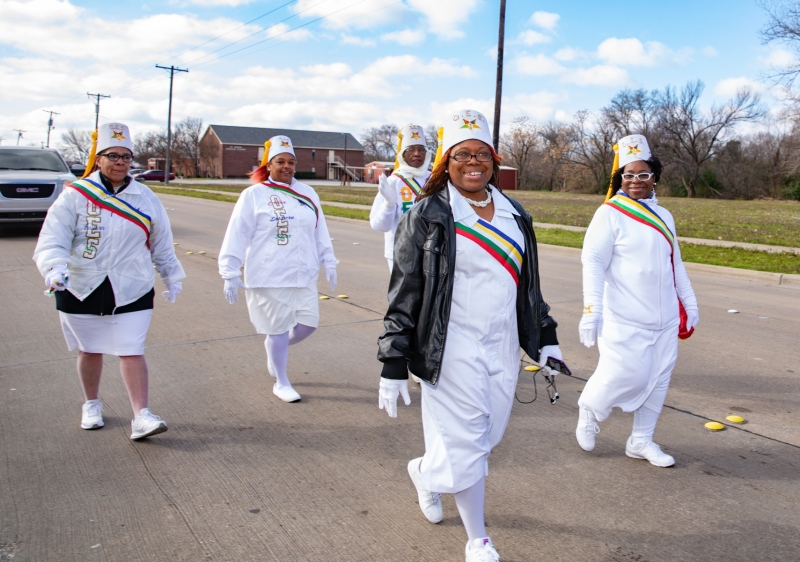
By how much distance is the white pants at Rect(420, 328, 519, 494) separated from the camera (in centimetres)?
305

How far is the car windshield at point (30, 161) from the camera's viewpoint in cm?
1741

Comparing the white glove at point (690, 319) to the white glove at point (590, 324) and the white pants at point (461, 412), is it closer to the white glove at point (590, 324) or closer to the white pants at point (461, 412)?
the white glove at point (590, 324)

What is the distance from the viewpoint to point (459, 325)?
10.1ft

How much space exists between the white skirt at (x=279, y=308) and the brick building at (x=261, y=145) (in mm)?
84186

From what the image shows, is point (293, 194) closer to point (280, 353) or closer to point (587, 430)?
point (280, 353)

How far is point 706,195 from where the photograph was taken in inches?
2717

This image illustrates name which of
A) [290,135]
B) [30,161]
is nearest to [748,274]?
[30,161]

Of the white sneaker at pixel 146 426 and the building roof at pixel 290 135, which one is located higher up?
the building roof at pixel 290 135

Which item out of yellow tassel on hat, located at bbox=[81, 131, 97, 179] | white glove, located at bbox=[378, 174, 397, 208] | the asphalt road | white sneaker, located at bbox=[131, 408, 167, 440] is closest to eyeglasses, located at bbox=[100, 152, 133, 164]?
yellow tassel on hat, located at bbox=[81, 131, 97, 179]

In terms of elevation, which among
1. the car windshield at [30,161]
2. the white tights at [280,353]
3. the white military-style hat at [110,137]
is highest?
the car windshield at [30,161]

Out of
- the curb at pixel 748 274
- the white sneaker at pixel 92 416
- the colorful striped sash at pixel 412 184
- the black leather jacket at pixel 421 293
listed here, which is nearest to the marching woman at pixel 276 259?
the colorful striped sash at pixel 412 184

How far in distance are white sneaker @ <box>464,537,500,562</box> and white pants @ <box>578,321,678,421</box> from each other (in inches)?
59.7

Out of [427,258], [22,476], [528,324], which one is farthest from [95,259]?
[528,324]

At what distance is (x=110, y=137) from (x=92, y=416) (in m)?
1.84
